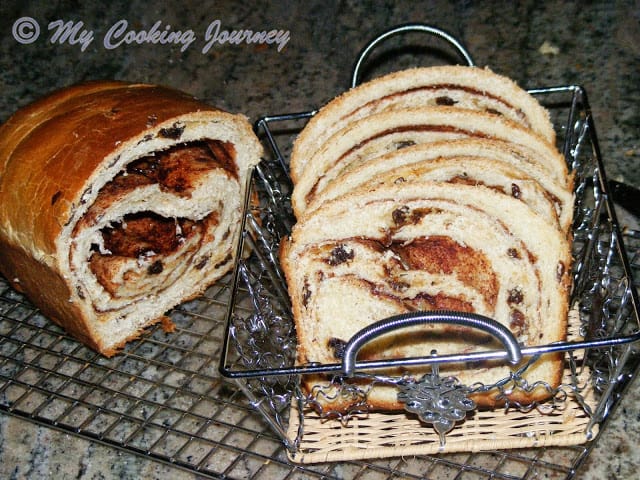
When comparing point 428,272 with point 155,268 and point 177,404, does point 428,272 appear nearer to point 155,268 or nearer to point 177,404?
point 177,404

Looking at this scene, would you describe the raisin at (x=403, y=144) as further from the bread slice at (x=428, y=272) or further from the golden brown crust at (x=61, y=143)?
the golden brown crust at (x=61, y=143)

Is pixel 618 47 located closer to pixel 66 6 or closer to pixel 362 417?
pixel 362 417

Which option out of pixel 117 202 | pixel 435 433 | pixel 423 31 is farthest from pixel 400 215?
pixel 117 202

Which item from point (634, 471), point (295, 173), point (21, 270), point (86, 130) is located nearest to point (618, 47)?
point (295, 173)

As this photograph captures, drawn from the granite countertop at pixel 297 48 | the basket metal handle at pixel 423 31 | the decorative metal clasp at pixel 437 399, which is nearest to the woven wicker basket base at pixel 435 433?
the decorative metal clasp at pixel 437 399

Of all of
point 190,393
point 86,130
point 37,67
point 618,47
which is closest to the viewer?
point 190,393

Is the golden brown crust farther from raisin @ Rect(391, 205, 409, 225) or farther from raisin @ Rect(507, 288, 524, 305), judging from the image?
raisin @ Rect(507, 288, 524, 305)

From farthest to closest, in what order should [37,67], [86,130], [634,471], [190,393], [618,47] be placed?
[37,67]
[618,47]
[86,130]
[190,393]
[634,471]
